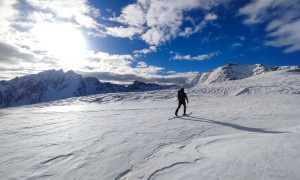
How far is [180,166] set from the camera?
600 centimetres

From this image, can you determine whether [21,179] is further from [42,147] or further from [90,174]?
[42,147]

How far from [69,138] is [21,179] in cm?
410

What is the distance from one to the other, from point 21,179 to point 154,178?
368cm

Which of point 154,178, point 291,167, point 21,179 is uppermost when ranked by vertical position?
point 291,167

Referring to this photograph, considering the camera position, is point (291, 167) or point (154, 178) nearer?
point (291, 167)

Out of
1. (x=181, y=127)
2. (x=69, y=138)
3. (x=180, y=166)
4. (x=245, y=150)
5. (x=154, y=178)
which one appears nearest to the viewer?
(x=154, y=178)

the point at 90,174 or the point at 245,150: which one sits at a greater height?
the point at 245,150

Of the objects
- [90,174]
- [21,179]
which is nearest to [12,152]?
[21,179]

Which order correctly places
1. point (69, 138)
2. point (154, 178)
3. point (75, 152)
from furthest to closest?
1. point (69, 138)
2. point (75, 152)
3. point (154, 178)

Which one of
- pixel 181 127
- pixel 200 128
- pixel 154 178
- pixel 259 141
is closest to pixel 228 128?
pixel 200 128

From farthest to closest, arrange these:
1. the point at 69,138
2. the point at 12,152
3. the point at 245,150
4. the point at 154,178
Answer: the point at 69,138 < the point at 12,152 < the point at 245,150 < the point at 154,178

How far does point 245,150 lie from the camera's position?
6441mm

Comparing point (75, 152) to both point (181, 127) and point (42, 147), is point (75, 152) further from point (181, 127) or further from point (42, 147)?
point (181, 127)

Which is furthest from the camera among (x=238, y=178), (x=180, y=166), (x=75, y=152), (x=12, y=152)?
(x=12, y=152)
